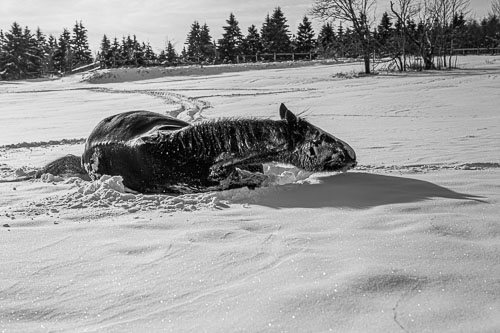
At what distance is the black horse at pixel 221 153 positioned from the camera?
398cm

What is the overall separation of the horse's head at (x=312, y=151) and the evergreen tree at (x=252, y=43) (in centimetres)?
5393

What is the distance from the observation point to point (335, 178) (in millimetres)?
4039

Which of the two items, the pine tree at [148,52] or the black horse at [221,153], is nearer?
the black horse at [221,153]

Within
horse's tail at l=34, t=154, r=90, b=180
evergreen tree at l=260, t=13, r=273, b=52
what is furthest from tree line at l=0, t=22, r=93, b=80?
horse's tail at l=34, t=154, r=90, b=180

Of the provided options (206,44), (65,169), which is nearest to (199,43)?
(206,44)

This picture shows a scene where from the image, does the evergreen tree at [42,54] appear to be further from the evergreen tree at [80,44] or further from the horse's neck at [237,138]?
the horse's neck at [237,138]

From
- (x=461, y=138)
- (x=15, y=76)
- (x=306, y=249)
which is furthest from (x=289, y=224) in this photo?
(x=15, y=76)

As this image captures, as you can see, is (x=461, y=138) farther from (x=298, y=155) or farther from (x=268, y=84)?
(x=268, y=84)

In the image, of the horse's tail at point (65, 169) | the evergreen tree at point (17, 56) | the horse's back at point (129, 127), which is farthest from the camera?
the evergreen tree at point (17, 56)

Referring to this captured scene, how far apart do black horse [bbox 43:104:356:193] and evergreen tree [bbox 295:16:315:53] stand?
54.1 m

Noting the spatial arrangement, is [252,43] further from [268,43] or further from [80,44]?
[80,44]

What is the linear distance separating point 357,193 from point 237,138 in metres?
1.14

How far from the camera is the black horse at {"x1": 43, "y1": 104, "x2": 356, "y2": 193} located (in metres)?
3.98

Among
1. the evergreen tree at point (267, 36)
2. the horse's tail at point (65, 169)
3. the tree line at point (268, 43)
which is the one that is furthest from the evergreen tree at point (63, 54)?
the horse's tail at point (65, 169)
